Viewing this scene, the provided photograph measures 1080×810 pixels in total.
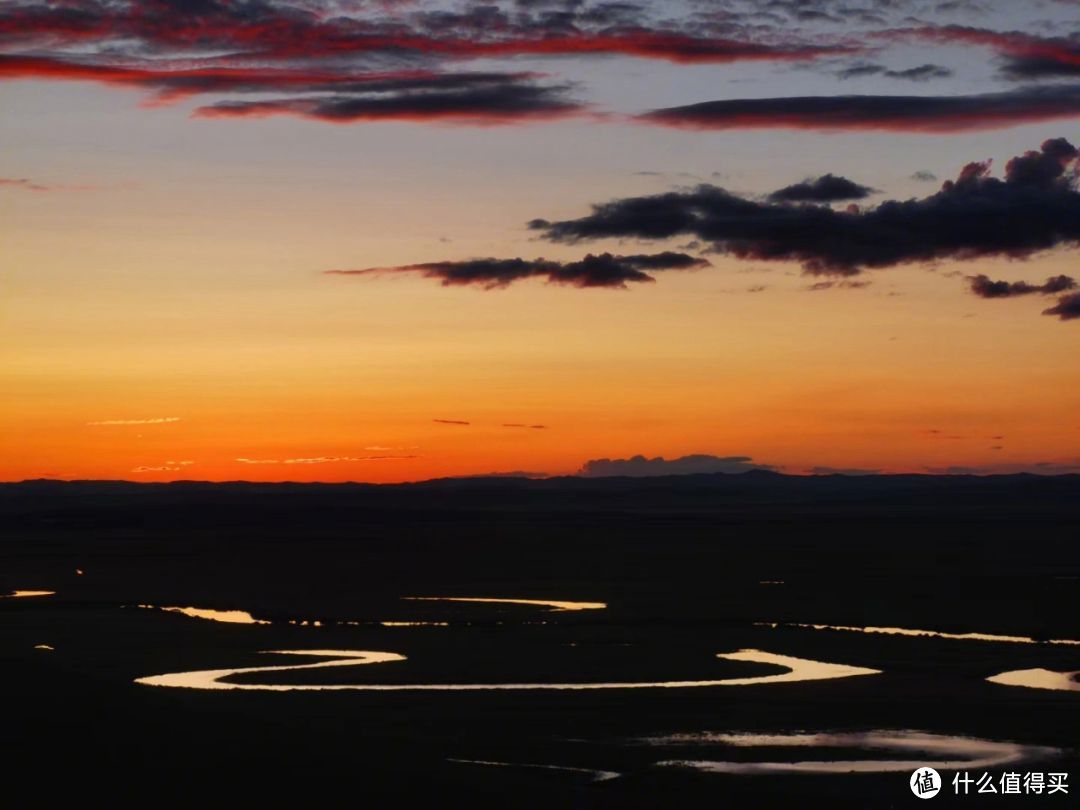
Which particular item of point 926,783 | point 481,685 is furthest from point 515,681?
point 926,783

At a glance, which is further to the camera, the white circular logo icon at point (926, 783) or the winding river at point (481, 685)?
the winding river at point (481, 685)

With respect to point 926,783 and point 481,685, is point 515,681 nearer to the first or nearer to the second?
point 481,685

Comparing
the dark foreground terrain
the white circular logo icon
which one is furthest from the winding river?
Answer: the white circular logo icon

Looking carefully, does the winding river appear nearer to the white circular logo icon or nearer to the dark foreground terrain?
the dark foreground terrain

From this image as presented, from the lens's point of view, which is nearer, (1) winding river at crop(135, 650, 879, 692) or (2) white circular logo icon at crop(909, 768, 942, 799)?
(2) white circular logo icon at crop(909, 768, 942, 799)

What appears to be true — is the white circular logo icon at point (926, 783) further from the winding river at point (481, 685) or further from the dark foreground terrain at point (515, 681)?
the winding river at point (481, 685)

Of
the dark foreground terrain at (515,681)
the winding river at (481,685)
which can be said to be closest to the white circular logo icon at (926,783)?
the dark foreground terrain at (515,681)
